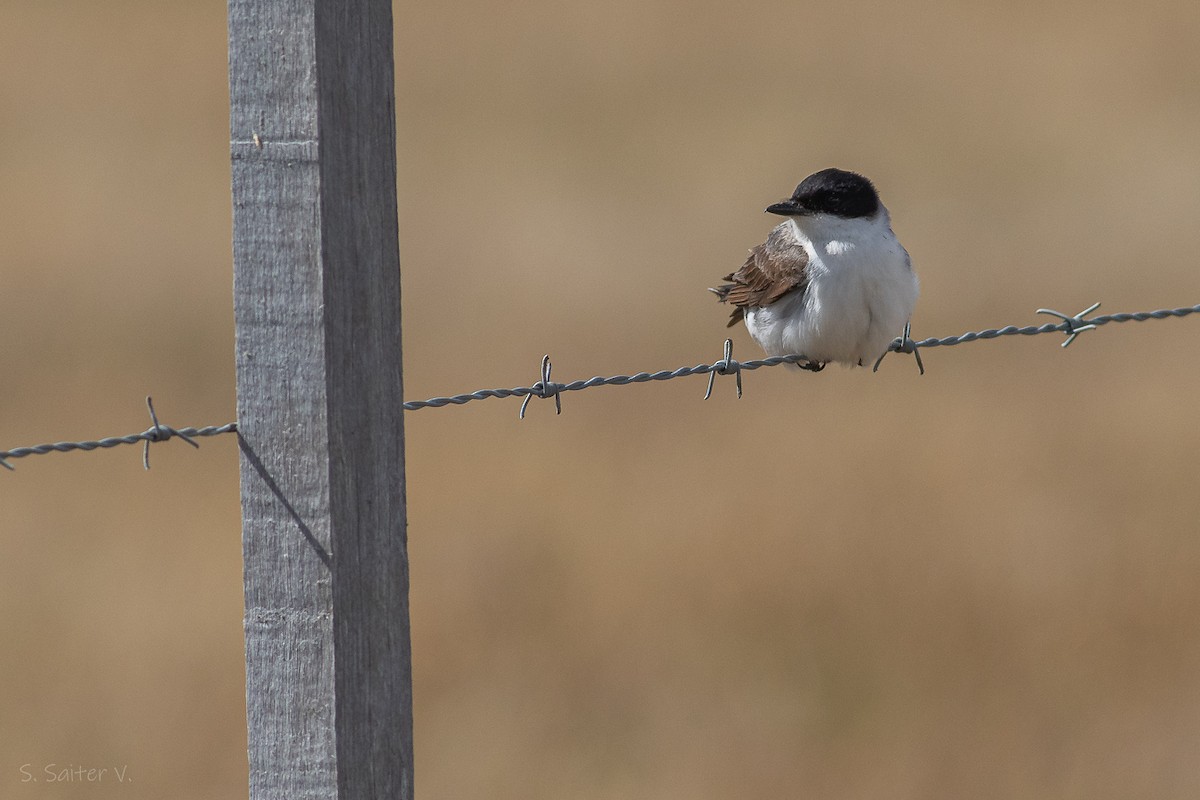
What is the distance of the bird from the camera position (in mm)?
5914

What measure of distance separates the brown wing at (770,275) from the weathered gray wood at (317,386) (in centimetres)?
334

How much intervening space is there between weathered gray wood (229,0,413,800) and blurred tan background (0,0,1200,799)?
194 inches

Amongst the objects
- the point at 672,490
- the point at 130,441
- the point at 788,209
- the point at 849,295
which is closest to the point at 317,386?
the point at 130,441

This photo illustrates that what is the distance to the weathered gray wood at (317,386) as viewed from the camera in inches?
112

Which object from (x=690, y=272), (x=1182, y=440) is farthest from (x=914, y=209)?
(x=1182, y=440)

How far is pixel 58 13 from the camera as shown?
→ 87.3 ft

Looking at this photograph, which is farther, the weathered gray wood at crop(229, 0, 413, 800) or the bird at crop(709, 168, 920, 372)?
the bird at crop(709, 168, 920, 372)

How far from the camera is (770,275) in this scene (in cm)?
635

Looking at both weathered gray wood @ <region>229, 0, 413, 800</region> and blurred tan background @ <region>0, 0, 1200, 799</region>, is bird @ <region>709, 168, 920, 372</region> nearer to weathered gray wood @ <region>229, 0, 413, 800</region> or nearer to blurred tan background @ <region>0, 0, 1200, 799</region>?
blurred tan background @ <region>0, 0, 1200, 799</region>

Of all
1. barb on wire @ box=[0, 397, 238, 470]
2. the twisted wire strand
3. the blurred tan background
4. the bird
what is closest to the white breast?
the bird

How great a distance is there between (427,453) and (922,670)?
4199mm

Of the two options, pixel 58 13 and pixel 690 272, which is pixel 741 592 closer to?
pixel 690 272

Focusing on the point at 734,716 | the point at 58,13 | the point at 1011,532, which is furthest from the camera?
the point at 58,13

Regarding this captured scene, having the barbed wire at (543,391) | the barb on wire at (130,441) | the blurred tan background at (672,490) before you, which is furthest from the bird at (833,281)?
the barb on wire at (130,441)
